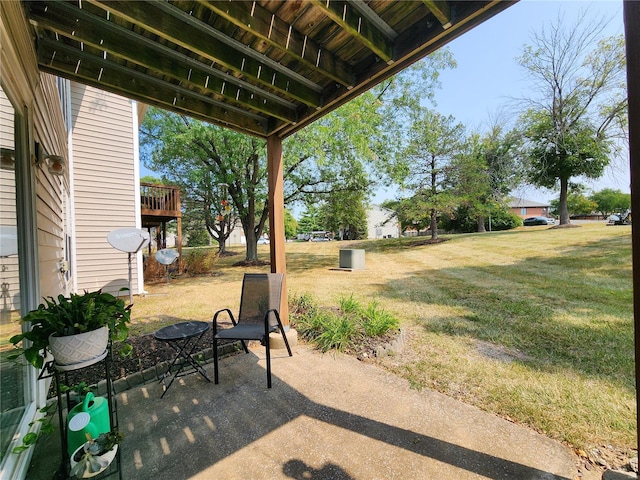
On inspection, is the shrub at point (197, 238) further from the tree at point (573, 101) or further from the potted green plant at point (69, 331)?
the potted green plant at point (69, 331)

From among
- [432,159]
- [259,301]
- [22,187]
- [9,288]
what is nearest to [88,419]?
[9,288]

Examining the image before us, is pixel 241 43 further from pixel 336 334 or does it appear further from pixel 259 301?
pixel 336 334

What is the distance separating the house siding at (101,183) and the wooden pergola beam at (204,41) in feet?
18.2

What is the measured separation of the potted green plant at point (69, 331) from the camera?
1496mm

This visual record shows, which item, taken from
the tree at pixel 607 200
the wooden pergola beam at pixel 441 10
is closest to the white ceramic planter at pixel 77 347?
the wooden pergola beam at pixel 441 10

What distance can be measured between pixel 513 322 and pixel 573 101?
49.7 ft

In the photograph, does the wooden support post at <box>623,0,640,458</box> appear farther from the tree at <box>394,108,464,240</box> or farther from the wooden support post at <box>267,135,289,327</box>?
the tree at <box>394,108,464,240</box>

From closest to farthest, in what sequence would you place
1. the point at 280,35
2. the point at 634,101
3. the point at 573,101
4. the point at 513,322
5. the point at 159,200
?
the point at 634,101
the point at 280,35
the point at 513,322
the point at 159,200
the point at 573,101

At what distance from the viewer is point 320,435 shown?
6.54 ft

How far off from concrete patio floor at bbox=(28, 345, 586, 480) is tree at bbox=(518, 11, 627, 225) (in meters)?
16.1

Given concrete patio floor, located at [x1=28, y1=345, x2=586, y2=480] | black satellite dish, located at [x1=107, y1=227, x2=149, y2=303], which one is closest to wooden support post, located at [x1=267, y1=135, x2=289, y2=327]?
concrete patio floor, located at [x1=28, y1=345, x2=586, y2=480]

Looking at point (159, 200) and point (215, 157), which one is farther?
point (215, 157)

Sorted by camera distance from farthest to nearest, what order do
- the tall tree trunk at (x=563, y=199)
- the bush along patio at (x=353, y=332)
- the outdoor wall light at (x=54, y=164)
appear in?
the tall tree trunk at (x=563, y=199) → the bush along patio at (x=353, y=332) → the outdoor wall light at (x=54, y=164)

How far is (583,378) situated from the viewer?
269 cm
